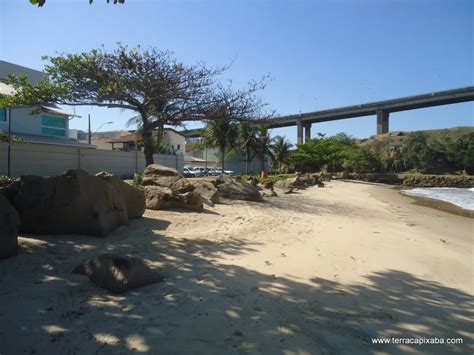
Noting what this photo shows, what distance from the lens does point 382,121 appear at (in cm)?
7088

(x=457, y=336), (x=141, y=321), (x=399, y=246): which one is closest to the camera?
(x=141, y=321)

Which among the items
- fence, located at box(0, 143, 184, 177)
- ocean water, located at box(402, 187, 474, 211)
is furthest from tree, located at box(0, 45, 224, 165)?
ocean water, located at box(402, 187, 474, 211)

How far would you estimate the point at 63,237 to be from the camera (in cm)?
623

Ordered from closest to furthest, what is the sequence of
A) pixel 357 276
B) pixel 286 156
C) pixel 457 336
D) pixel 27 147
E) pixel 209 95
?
pixel 457 336 → pixel 357 276 → pixel 209 95 → pixel 27 147 → pixel 286 156

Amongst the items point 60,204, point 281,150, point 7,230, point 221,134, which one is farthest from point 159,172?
point 281,150

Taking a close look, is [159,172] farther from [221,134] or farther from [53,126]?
[221,134]

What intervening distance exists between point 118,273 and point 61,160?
18.9 meters

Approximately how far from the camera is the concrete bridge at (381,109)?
63125 millimetres

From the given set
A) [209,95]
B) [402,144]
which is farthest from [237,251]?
[402,144]

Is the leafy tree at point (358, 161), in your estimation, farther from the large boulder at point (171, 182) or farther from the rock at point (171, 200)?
the rock at point (171, 200)

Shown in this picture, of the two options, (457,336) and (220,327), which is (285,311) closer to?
(220,327)

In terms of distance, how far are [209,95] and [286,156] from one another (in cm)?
3401

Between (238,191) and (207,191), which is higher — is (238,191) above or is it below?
below

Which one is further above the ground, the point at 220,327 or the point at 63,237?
the point at 63,237
